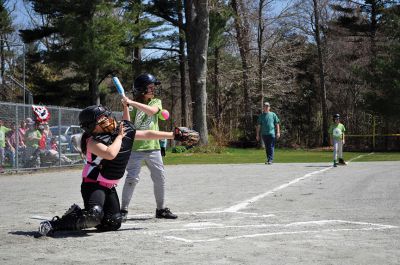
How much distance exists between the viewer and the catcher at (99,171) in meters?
6.43

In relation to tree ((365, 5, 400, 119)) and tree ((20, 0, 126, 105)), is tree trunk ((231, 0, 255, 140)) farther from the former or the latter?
tree ((20, 0, 126, 105))

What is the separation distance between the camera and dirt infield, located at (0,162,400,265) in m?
5.18

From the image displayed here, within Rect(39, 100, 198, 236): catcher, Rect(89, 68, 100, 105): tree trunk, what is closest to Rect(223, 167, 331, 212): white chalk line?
Rect(39, 100, 198, 236): catcher

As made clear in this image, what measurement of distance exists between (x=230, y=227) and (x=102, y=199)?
158cm

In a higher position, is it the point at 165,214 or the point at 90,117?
the point at 90,117

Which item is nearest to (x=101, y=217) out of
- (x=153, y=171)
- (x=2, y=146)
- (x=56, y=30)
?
(x=153, y=171)

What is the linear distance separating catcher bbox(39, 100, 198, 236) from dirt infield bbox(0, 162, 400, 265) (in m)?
0.16

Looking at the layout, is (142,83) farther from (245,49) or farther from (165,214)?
→ (245,49)

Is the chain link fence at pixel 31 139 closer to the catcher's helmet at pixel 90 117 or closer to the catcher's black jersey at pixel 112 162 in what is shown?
the catcher's black jersey at pixel 112 162

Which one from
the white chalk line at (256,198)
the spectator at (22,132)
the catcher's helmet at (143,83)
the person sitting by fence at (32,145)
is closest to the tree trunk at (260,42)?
the person sitting by fence at (32,145)

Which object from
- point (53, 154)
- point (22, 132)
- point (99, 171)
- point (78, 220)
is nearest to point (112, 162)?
point (99, 171)

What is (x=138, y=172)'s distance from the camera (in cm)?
784

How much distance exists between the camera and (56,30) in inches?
1532

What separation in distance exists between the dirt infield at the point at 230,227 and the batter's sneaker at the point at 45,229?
87mm
